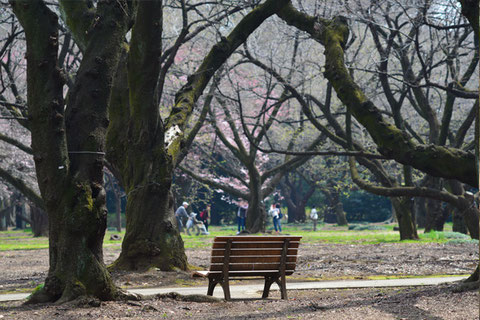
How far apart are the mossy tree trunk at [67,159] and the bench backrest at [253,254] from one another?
4.65 feet

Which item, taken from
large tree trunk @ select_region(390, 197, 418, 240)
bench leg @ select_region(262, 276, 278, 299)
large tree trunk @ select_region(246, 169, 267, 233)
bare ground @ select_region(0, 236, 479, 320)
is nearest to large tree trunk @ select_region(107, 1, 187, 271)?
bare ground @ select_region(0, 236, 479, 320)

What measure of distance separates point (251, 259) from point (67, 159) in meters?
2.75

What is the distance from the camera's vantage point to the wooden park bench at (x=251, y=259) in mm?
8859

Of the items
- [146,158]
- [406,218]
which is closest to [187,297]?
[146,158]

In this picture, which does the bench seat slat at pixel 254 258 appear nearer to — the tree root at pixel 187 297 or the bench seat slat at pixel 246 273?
the bench seat slat at pixel 246 273

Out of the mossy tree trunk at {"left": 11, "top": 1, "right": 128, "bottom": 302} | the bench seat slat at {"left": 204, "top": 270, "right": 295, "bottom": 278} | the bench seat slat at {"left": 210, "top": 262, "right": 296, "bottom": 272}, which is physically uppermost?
the mossy tree trunk at {"left": 11, "top": 1, "right": 128, "bottom": 302}

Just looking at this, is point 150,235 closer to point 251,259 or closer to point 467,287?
point 251,259

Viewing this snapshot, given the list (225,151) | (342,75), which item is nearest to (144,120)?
(342,75)

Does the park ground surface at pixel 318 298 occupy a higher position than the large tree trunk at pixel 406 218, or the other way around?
the large tree trunk at pixel 406 218

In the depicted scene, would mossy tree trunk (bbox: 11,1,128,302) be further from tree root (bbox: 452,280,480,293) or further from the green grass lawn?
the green grass lawn

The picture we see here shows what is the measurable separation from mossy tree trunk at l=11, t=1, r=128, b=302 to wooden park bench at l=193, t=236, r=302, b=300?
140 cm

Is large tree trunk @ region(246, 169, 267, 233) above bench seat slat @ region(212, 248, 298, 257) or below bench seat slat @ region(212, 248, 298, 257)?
above

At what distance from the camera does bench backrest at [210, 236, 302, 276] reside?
8.84 m

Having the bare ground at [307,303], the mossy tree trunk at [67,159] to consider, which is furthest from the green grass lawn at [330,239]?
the mossy tree trunk at [67,159]
